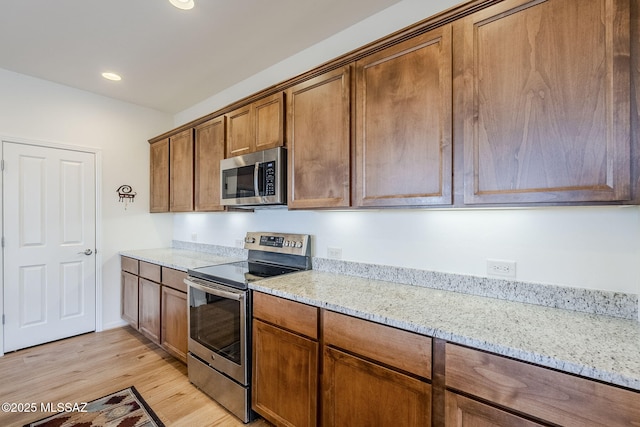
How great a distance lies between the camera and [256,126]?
2355 mm

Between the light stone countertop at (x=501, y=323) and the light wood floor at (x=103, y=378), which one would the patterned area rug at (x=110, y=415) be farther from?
the light stone countertop at (x=501, y=323)

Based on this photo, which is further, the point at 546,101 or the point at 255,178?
the point at 255,178

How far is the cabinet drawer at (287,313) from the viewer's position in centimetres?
156

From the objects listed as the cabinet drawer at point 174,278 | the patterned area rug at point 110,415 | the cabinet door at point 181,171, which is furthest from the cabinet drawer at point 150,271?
the patterned area rug at point 110,415

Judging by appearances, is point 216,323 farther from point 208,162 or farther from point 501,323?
point 501,323

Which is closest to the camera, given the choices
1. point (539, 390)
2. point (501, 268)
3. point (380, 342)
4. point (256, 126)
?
point (539, 390)

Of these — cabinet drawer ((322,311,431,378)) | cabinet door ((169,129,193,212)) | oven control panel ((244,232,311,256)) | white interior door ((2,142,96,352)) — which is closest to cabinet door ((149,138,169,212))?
cabinet door ((169,129,193,212))

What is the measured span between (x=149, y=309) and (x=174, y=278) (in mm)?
706

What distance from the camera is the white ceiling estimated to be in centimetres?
195

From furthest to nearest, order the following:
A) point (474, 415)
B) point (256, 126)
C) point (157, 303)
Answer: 1. point (157, 303)
2. point (256, 126)
3. point (474, 415)

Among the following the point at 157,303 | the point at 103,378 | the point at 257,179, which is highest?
the point at 257,179

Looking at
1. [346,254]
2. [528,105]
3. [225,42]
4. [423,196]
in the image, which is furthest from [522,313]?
[225,42]

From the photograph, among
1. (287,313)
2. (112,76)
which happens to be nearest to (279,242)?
(287,313)

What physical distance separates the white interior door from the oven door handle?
1896 millimetres
